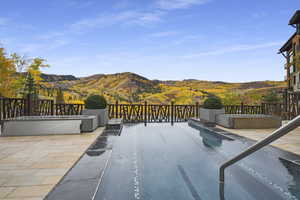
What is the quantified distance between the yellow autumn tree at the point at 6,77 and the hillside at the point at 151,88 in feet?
28.9

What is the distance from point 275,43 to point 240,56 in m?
4.60

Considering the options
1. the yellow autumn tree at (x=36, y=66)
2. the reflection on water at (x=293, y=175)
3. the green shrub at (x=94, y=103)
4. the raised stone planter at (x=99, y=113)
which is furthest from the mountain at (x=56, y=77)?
the reflection on water at (x=293, y=175)

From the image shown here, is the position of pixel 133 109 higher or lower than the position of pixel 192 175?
higher

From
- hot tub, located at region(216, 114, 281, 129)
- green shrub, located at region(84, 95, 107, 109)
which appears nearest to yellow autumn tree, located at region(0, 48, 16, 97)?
green shrub, located at region(84, 95, 107, 109)

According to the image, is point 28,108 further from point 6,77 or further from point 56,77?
point 56,77

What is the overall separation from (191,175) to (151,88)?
31978 mm

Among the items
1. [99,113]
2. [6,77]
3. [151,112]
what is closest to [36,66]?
[6,77]

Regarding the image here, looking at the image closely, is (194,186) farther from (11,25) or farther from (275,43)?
(275,43)

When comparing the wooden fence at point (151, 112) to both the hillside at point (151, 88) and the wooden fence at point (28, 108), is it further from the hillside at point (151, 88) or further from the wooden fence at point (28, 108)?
the hillside at point (151, 88)

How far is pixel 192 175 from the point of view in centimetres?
327

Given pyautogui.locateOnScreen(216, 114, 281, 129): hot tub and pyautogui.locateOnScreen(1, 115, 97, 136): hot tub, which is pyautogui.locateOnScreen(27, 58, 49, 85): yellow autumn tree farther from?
pyautogui.locateOnScreen(216, 114, 281, 129): hot tub

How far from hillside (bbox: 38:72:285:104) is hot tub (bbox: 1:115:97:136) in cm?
1768

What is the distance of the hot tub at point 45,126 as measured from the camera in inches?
270

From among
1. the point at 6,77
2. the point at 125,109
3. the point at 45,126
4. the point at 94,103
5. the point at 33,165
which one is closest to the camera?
the point at 33,165
